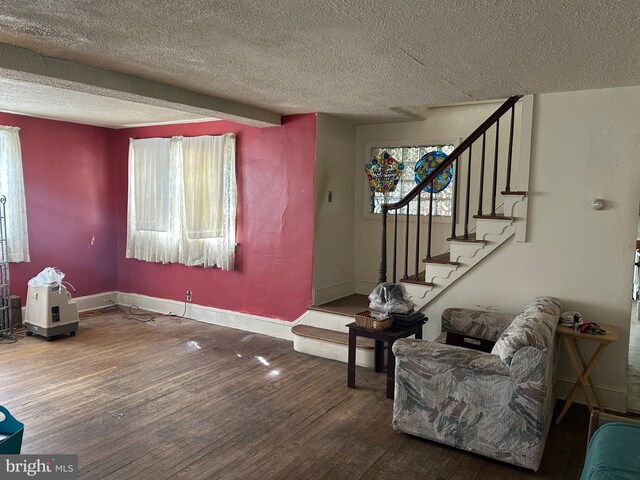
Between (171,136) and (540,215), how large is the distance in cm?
441

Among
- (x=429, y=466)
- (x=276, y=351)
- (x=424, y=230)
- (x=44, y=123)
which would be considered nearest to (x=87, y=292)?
(x=44, y=123)

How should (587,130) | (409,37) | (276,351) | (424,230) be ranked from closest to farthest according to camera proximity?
(409,37) → (587,130) → (276,351) → (424,230)

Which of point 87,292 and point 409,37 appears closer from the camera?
point 409,37

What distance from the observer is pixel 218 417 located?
336 cm

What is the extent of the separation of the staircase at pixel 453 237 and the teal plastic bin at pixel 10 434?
8.78 ft

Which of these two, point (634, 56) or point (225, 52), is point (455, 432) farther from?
point (225, 52)

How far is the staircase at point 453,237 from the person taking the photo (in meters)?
3.98

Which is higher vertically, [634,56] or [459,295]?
[634,56]

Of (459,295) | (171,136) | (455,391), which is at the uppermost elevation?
(171,136)

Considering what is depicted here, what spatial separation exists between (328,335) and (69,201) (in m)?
3.91

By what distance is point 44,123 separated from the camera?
575 cm

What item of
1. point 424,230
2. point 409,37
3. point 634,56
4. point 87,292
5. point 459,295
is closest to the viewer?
point 409,37

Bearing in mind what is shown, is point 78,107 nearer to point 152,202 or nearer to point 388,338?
point 152,202

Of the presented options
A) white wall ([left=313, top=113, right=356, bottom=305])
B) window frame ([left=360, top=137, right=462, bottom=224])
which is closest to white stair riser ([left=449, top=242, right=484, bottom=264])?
window frame ([left=360, top=137, right=462, bottom=224])
